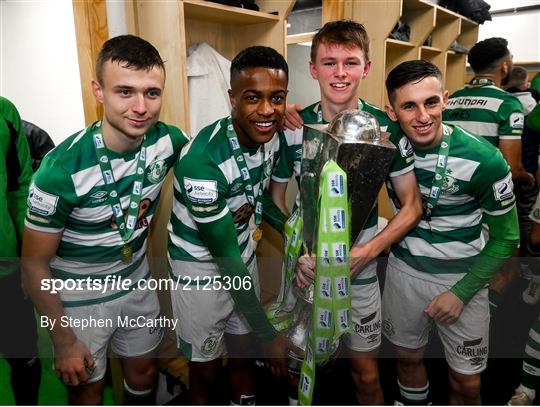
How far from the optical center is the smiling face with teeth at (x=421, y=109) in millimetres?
1274

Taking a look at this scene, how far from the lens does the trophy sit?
886 millimetres

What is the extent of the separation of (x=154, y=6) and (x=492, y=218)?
1435 mm

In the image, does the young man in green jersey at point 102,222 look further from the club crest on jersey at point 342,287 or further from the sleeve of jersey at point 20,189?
the club crest on jersey at point 342,287

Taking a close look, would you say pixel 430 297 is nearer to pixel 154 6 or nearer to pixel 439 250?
pixel 439 250

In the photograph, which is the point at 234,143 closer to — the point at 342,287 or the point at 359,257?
the point at 359,257

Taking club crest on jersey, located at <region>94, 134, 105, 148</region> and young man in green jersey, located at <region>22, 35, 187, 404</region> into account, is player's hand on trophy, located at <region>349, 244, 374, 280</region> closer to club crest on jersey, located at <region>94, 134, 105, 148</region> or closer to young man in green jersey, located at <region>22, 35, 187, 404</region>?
young man in green jersey, located at <region>22, 35, 187, 404</region>

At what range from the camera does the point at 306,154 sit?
3.42 feet

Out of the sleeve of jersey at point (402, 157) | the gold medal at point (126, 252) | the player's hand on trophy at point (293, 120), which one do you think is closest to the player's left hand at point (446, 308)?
the sleeve of jersey at point (402, 157)

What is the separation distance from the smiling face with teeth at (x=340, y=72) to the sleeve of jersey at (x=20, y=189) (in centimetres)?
101

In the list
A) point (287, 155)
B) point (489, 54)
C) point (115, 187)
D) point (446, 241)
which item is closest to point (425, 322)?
point (446, 241)

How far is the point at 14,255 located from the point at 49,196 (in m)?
0.37

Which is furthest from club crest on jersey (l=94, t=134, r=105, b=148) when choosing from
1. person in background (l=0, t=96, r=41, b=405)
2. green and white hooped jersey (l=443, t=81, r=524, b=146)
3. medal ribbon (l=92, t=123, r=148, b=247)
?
green and white hooped jersey (l=443, t=81, r=524, b=146)

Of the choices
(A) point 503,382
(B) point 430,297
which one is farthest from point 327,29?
(A) point 503,382

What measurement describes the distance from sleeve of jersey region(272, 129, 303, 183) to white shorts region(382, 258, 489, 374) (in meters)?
0.50
